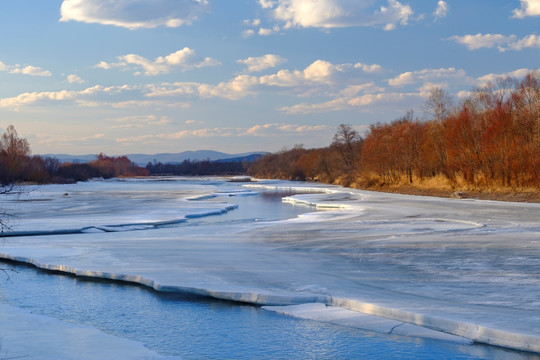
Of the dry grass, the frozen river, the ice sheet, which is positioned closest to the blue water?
the frozen river

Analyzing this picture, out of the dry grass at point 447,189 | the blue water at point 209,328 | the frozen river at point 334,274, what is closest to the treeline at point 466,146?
the dry grass at point 447,189

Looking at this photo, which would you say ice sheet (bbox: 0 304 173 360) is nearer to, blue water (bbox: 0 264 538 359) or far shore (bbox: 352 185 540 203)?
blue water (bbox: 0 264 538 359)

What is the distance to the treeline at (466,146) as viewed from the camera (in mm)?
33594

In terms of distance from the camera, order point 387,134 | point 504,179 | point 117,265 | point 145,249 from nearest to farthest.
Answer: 1. point 117,265
2. point 145,249
3. point 504,179
4. point 387,134

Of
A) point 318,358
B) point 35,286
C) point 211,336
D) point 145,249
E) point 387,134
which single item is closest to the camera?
point 318,358

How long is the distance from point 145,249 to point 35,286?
360 centimetres

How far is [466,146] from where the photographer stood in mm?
38156

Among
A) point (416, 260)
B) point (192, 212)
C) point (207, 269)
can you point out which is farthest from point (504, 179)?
point (207, 269)

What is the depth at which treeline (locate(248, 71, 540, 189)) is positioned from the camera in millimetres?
33594

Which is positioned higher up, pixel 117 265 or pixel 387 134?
pixel 387 134

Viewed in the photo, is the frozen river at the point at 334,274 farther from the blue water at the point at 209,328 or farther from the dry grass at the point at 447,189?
the dry grass at the point at 447,189

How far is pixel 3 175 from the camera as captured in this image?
39.4ft

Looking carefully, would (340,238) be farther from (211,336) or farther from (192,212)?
(192,212)

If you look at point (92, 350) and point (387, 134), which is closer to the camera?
point (92, 350)
